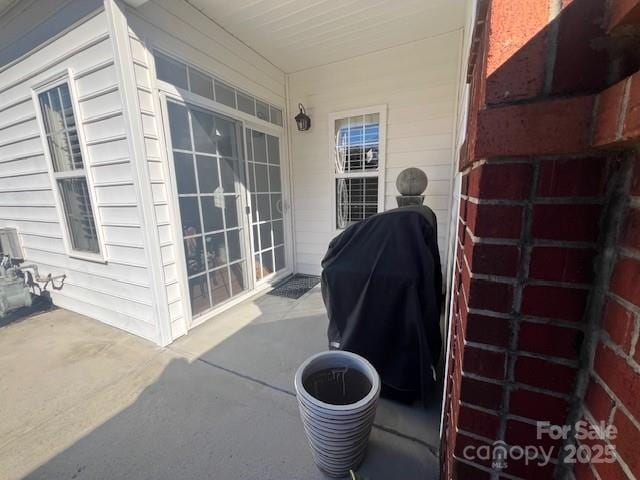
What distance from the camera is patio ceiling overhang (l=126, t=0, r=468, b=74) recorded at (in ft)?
7.83

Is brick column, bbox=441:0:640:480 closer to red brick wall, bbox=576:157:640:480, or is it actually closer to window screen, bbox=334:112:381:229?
red brick wall, bbox=576:157:640:480

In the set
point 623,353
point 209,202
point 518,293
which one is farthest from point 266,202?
point 623,353

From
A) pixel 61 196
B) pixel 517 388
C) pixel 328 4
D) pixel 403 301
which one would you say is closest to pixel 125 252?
pixel 61 196

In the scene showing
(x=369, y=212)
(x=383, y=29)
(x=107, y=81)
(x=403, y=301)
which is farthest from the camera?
(x=369, y=212)

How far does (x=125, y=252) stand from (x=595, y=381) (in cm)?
296

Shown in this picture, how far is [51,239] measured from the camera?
3.01 meters

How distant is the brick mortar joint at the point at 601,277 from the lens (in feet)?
1.33

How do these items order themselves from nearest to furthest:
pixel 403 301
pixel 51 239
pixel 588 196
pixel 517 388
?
pixel 588 196 → pixel 517 388 → pixel 403 301 → pixel 51 239

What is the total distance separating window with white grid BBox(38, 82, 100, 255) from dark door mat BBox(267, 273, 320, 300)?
6.81ft

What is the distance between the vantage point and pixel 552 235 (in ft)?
1.56

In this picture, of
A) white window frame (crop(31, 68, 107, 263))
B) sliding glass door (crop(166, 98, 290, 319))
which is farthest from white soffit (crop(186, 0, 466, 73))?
white window frame (crop(31, 68, 107, 263))

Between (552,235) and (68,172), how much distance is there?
3.74 metres

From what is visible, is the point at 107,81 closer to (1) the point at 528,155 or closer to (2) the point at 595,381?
(1) the point at 528,155

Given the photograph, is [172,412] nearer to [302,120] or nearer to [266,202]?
[266,202]
